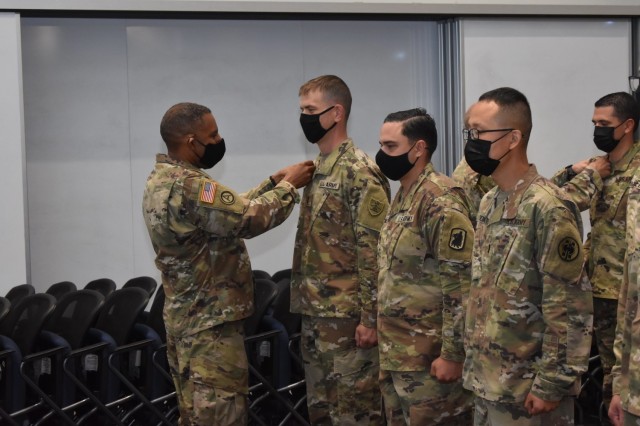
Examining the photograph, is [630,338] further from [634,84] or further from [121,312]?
[634,84]

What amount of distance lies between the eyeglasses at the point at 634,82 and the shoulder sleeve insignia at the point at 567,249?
4111 millimetres

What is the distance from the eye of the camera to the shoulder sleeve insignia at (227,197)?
358 cm

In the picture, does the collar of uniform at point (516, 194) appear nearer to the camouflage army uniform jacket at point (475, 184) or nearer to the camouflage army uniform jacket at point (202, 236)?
the camouflage army uniform jacket at point (202, 236)

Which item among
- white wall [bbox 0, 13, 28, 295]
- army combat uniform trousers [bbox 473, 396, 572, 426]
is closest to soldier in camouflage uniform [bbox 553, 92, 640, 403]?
army combat uniform trousers [bbox 473, 396, 572, 426]

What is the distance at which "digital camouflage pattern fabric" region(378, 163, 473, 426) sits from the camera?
3.18 metres

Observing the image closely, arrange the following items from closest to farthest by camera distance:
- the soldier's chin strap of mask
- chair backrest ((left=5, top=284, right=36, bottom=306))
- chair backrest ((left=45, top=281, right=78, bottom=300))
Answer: chair backrest ((left=5, top=284, right=36, bottom=306)), chair backrest ((left=45, top=281, right=78, bottom=300)), the soldier's chin strap of mask

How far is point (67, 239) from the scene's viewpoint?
246 inches

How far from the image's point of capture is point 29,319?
4.37 m

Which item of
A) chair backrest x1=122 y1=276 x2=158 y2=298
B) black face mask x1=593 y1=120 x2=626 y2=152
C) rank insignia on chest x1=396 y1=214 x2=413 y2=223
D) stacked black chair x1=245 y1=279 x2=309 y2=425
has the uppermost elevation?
black face mask x1=593 y1=120 x2=626 y2=152

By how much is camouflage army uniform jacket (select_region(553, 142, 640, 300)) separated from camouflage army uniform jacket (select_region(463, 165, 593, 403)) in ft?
5.59

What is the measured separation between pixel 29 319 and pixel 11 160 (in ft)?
5.24

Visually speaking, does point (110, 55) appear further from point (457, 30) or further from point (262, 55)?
point (457, 30)

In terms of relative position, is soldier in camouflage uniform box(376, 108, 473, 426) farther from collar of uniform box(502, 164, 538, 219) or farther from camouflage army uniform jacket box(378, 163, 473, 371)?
collar of uniform box(502, 164, 538, 219)

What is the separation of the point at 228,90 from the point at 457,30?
160cm
